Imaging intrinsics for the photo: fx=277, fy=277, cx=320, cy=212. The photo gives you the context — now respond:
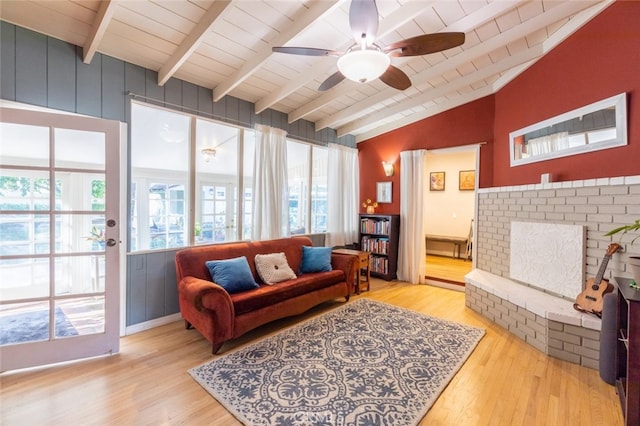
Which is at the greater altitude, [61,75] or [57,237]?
[61,75]

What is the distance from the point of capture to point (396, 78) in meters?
2.25

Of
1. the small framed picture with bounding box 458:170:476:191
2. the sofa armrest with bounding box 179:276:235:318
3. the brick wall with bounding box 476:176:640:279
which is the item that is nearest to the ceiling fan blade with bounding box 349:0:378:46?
the sofa armrest with bounding box 179:276:235:318

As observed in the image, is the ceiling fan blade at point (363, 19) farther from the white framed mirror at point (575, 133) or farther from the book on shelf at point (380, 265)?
the book on shelf at point (380, 265)

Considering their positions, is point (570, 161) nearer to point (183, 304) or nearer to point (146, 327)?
point (183, 304)

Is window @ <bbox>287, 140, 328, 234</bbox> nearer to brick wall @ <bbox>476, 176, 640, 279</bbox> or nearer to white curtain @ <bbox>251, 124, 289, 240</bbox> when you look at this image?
white curtain @ <bbox>251, 124, 289, 240</bbox>

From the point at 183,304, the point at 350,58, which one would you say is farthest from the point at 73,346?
the point at 350,58

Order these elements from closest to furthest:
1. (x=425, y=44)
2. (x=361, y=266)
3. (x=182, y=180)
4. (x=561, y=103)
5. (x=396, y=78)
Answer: (x=425, y=44) → (x=396, y=78) → (x=561, y=103) → (x=182, y=180) → (x=361, y=266)

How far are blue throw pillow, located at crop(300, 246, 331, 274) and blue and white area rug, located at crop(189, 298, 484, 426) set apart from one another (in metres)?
0.75

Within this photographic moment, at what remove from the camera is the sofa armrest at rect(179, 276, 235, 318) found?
236cm

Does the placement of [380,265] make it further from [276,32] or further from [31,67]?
[31,67]

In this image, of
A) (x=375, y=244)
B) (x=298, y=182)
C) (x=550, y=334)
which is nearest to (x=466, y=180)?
(x=375, y=244)

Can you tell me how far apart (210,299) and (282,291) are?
0.81 m

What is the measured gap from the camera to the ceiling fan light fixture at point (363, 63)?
5.54ft

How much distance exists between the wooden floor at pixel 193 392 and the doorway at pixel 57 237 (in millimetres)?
247
